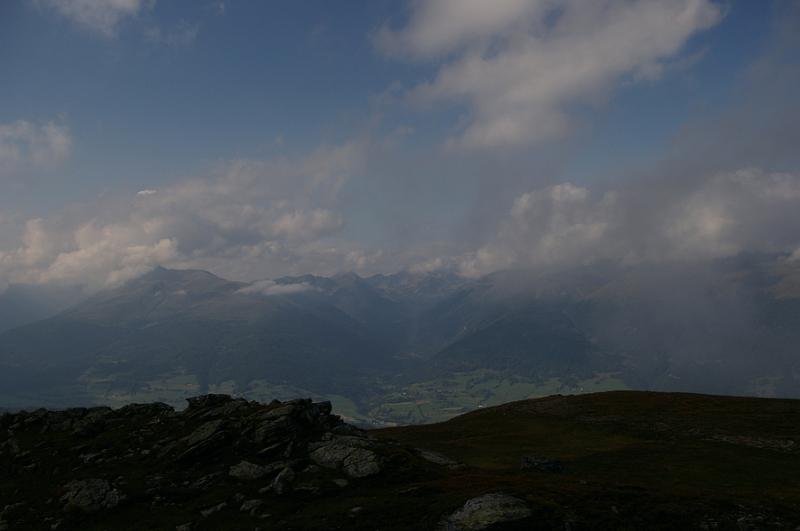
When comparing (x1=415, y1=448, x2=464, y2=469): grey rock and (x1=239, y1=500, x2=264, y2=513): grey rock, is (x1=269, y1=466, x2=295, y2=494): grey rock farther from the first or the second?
(x1=415, y1=448, x2=464, y2=469): grey rock

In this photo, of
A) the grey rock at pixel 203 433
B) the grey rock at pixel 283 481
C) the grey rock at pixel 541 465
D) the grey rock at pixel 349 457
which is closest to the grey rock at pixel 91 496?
the grey rock at pixel 203 433

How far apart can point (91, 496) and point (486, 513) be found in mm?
30944

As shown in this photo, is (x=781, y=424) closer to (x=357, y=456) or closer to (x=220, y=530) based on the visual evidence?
(x=357, y=456)

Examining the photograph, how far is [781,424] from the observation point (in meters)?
66.3

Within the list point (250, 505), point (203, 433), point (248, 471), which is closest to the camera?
point (250, 505)

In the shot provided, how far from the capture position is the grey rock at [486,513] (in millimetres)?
28203

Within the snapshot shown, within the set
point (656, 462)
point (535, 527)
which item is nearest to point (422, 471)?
point (535, 527)

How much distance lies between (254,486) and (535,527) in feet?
71.7

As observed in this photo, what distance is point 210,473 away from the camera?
3997 centimetres

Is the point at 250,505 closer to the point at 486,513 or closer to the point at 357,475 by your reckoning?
the point at 357,475

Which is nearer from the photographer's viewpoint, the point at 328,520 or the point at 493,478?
the point at 328,520

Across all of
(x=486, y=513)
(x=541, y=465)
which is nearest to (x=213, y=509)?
(x=486, y=513)

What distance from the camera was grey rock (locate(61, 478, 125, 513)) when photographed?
35.8m

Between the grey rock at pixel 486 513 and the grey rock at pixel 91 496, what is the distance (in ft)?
86.7
